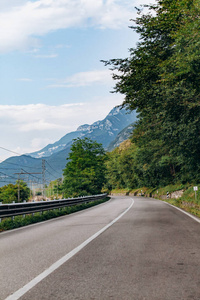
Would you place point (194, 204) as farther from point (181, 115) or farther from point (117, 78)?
point (117, 78)

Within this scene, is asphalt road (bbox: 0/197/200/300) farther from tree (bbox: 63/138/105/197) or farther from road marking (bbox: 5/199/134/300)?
tree (bbox: 63/138/105/197)

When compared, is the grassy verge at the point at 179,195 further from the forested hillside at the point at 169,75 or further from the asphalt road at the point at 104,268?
the asphalt road at the point at 104,268

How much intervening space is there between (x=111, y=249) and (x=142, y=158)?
35283 millimetres

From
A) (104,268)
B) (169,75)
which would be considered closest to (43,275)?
(104,268)

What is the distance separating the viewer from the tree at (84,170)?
5447 cm

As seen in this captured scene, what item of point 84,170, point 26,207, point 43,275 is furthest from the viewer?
point 84,170

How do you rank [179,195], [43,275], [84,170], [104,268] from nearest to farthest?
[43,275], [104,268], [179,195], [84,170]

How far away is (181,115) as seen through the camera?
15664 millimetres

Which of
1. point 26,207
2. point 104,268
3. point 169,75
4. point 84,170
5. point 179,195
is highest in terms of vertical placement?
point 169,75

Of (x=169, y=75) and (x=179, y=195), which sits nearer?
(x=169, y=75)

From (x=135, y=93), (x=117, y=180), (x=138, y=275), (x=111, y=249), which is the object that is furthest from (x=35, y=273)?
(x=117, y=180)

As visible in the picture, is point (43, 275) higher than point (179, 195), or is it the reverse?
point (43, 275)

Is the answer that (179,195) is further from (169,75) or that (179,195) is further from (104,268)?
(104,268)

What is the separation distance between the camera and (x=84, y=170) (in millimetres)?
58031
